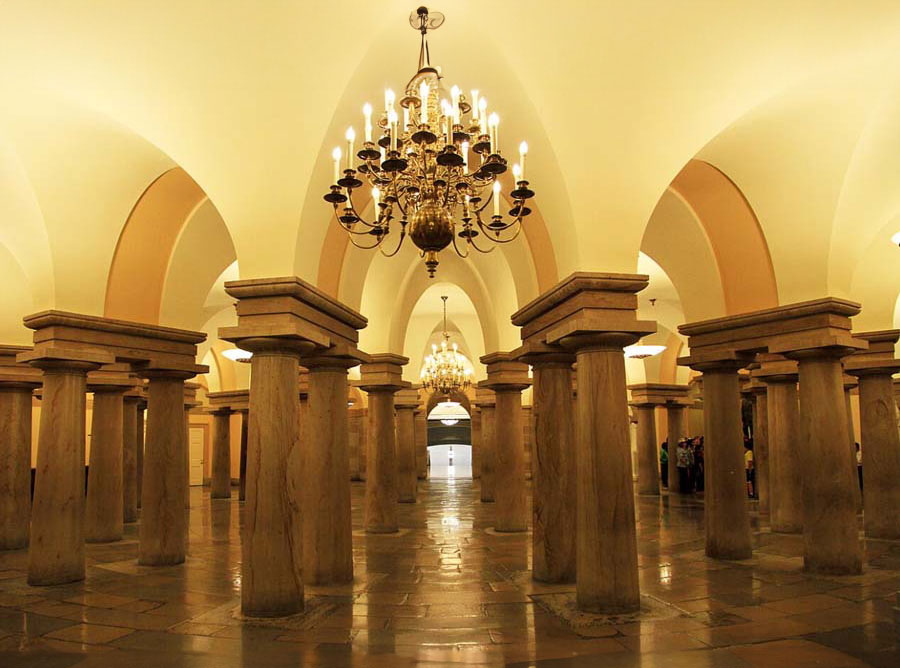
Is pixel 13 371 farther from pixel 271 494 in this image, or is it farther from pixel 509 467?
pixel 509 467

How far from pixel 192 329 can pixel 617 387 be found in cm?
599

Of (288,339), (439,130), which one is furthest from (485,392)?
(439,130)

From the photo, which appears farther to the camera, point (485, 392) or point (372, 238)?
point (485, 392)

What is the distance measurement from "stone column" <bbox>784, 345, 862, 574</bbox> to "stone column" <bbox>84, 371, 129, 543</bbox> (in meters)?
9.10

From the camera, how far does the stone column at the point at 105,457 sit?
400 inches

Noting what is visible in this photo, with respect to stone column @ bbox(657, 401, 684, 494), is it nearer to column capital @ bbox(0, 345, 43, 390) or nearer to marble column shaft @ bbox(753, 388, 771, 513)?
marble column shaft @ bbox(753, 388, 771, 513)

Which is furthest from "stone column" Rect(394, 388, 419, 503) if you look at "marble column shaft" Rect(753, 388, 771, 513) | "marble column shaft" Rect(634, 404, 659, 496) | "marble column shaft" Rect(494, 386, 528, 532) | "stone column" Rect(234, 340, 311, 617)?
"stone column" Rect(234, 340, 311, 617)

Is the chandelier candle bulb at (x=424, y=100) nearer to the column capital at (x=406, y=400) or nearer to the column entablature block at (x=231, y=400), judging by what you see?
the column capital at (x=406, y=400)

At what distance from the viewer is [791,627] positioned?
5.63m

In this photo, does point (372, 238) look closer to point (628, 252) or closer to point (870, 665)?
point (628, 252)

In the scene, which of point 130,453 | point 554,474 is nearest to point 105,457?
point 130,453

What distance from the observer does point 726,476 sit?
27.8 ft

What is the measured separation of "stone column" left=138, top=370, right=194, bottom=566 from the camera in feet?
28.1

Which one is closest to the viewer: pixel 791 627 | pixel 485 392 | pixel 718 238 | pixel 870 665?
pixel 870 665
